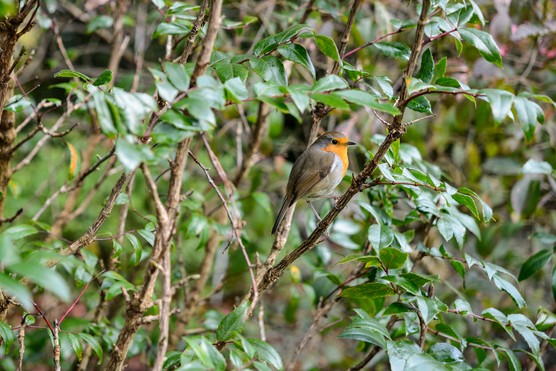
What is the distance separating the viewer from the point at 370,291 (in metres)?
1.40

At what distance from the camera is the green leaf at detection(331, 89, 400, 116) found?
91 cm

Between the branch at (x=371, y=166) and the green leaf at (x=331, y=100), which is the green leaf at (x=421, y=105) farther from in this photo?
the green leaf at (x=331, y=100)

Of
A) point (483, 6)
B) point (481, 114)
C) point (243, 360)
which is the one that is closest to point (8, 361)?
point (243, 360)

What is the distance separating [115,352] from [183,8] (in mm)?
830

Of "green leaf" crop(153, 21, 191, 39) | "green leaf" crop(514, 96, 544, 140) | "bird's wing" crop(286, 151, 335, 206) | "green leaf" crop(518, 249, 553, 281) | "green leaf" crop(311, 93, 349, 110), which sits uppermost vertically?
"green leaf" crop(311, 93, 349, 110)

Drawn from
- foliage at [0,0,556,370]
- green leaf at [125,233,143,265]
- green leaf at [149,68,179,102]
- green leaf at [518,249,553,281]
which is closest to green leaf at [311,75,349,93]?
foliage at [0,0,556,370]

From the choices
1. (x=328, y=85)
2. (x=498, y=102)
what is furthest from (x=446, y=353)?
(x=328, y=85)

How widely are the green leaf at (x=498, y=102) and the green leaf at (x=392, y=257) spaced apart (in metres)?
0.44

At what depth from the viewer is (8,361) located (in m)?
2.05

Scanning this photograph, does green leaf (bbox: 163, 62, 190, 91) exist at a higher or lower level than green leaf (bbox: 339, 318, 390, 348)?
higher

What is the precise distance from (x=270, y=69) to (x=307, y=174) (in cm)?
96

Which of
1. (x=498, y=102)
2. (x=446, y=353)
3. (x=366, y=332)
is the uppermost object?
(x=498, y=102)

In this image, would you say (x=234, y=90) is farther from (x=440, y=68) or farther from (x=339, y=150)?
(x=339, y=150)

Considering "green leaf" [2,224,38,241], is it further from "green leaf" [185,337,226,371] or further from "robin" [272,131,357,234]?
"robin" [272,131,357,234]
